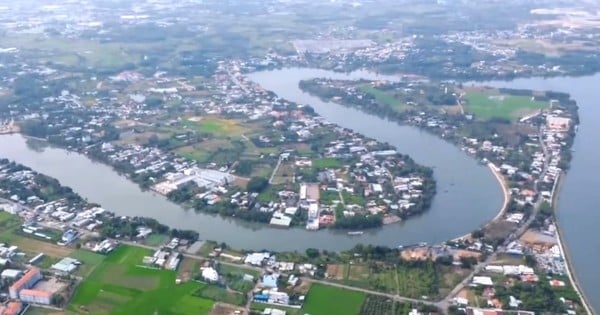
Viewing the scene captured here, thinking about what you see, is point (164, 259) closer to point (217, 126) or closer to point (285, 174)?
point (285, 174)

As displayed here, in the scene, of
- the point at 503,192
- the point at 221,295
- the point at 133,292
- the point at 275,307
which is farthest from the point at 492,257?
the point at 133,292

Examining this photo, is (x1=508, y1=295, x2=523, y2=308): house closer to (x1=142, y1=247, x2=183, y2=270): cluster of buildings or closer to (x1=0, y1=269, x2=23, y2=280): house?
(x1=142, y1=247, x2=183, y2=270): cluster of buildings

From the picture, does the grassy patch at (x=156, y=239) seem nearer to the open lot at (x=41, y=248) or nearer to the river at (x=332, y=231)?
the river at (x=332, y=231)

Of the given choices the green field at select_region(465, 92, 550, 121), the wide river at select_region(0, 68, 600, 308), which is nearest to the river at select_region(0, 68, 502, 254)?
the wide river at select_region(0, 68, 600, 308)

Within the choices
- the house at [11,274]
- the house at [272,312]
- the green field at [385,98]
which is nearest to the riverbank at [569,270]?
the house at [272,312]

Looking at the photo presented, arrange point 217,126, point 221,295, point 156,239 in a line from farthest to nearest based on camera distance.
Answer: point 217,126
point 156,239
point 221,295

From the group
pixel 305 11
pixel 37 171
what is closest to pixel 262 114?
pixel 37 171

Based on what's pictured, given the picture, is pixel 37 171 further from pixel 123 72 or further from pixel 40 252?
pixel 123 72
